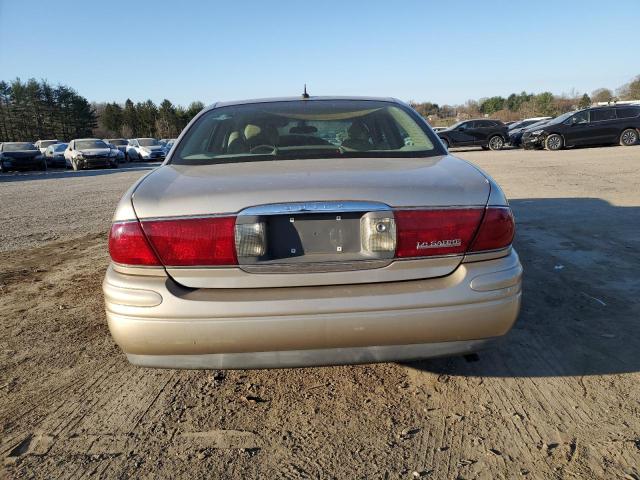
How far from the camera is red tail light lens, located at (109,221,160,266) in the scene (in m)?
2.00

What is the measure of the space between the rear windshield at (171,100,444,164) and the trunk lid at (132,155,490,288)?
56 cm

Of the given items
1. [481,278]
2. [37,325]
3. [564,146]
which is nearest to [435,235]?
[481,278]

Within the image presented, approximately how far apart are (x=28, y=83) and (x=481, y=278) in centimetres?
7622

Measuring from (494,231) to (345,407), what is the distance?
1133 mm

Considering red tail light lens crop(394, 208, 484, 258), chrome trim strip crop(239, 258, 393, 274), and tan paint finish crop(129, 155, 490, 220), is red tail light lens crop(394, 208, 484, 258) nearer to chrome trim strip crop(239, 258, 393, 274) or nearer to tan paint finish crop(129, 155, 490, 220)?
tan paint finish crop(129, 155, 490, 220)

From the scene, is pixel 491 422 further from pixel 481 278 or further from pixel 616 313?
pixel 616 313

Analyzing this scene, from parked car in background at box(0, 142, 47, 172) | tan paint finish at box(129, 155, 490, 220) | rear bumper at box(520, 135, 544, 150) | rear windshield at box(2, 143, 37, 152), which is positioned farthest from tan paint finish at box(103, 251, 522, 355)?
rear windshield at box(2, 143, 37, 152)

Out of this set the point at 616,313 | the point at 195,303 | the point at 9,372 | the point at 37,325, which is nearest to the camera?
the point at 195,303

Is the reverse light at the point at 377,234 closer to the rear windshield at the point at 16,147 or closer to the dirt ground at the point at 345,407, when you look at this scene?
the dirt ground at the point at 345,407

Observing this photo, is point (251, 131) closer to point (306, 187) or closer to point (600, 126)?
point (306, 187)

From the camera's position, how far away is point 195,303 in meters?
1.94

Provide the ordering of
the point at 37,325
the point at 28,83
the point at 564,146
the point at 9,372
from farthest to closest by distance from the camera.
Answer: the point at 28,83 → the point at 564,146 → the point at 37,325 → the point at 9,372

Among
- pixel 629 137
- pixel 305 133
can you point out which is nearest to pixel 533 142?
pixel 629 137

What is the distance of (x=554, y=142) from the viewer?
65.5 feet
